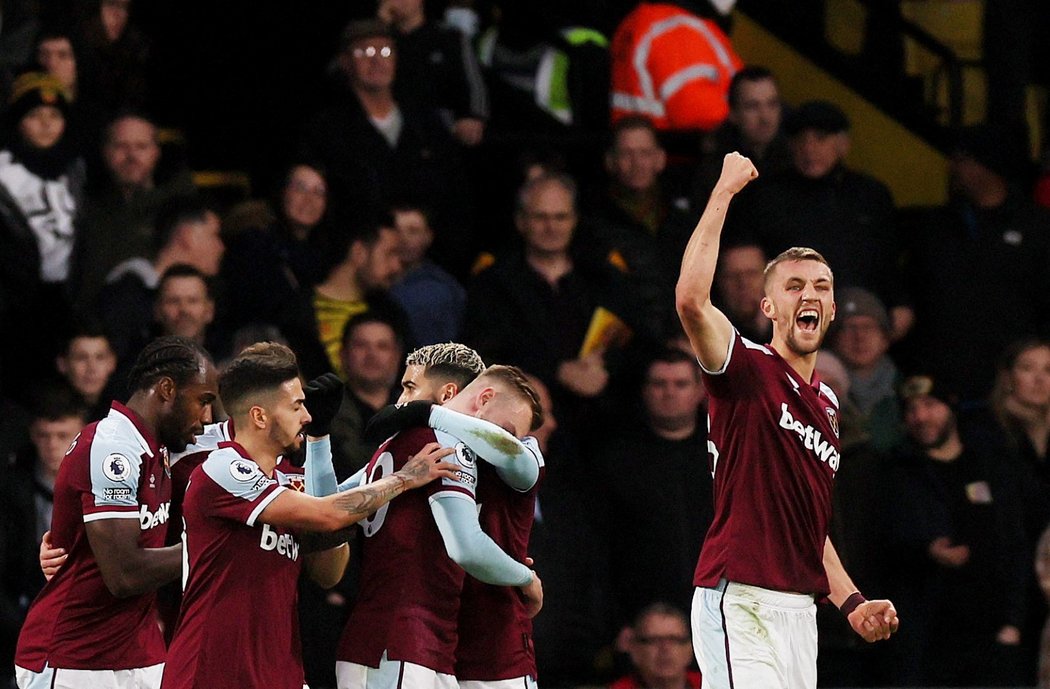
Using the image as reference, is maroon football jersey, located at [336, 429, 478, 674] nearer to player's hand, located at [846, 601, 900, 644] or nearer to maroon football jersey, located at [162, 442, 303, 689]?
maroon football jersey, located at [162, 442, 303, 689]

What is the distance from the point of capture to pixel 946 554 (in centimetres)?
1030

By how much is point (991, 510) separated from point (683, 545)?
171cm

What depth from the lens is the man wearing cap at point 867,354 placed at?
1086 cm

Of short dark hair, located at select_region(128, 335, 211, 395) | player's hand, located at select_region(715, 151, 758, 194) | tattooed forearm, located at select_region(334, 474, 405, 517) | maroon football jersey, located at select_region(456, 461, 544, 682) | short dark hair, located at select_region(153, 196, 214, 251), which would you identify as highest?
short dark hair, located at select_region(153, 196, 214, 251)

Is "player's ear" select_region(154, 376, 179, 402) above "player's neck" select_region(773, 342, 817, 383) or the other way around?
the other way around

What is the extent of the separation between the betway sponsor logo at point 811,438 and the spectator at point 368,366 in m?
3.18

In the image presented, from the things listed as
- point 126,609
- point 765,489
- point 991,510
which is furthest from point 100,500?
point 991,510

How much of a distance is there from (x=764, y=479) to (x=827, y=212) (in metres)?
4.64

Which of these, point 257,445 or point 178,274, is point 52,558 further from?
point 178,274

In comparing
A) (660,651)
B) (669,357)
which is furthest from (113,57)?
(660,651)

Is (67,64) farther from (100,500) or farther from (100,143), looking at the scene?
(100,500)

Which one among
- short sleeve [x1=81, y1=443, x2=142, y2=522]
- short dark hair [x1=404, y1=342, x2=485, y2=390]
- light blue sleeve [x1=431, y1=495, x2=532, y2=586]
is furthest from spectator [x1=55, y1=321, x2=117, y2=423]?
light blue sleeve [x1=431, y1=495, x2=532, y2=586]

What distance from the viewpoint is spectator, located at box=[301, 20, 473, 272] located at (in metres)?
11.3

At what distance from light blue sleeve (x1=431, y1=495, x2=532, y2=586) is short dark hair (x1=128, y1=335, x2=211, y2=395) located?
3.48 ft
